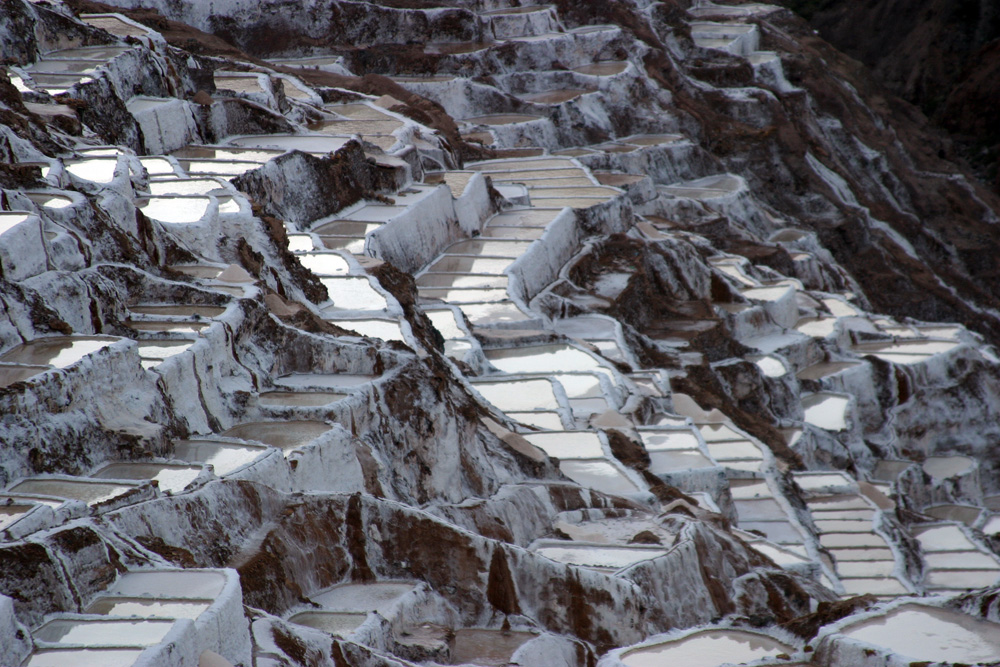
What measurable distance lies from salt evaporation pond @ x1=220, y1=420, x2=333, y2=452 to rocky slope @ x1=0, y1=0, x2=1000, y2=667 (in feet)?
0.18

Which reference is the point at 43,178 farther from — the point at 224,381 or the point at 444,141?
the point at 444,141

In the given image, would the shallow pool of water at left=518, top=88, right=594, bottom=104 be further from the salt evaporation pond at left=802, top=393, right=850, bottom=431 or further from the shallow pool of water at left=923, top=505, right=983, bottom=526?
the shallow pool of water at left=923, top=505, right=983, bottom=526

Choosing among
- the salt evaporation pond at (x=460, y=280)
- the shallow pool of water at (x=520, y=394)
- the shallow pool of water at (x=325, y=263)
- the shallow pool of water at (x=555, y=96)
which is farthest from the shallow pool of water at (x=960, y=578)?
the shallow pool of water at (x=555, y=96)

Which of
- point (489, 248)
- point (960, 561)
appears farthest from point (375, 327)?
point (960, 561)

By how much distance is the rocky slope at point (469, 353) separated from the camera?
8.12 metres

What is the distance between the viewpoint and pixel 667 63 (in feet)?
126

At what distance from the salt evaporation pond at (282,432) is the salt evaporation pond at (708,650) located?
3075 millimetres

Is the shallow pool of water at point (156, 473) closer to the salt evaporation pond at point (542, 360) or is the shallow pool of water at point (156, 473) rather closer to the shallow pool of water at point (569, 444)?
the shallow pool of water at point (569, 444)

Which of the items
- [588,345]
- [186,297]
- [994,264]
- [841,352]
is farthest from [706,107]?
[186,297]

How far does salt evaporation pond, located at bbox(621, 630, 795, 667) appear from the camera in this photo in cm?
856

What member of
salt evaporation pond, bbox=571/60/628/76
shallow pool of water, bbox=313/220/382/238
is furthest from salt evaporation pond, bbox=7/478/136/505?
salt evaporation pond, bbox=571/60/628/76

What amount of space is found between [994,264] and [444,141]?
21.5 metres

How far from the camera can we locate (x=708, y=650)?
8820 mm

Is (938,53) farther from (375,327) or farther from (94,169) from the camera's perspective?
(94,169)
